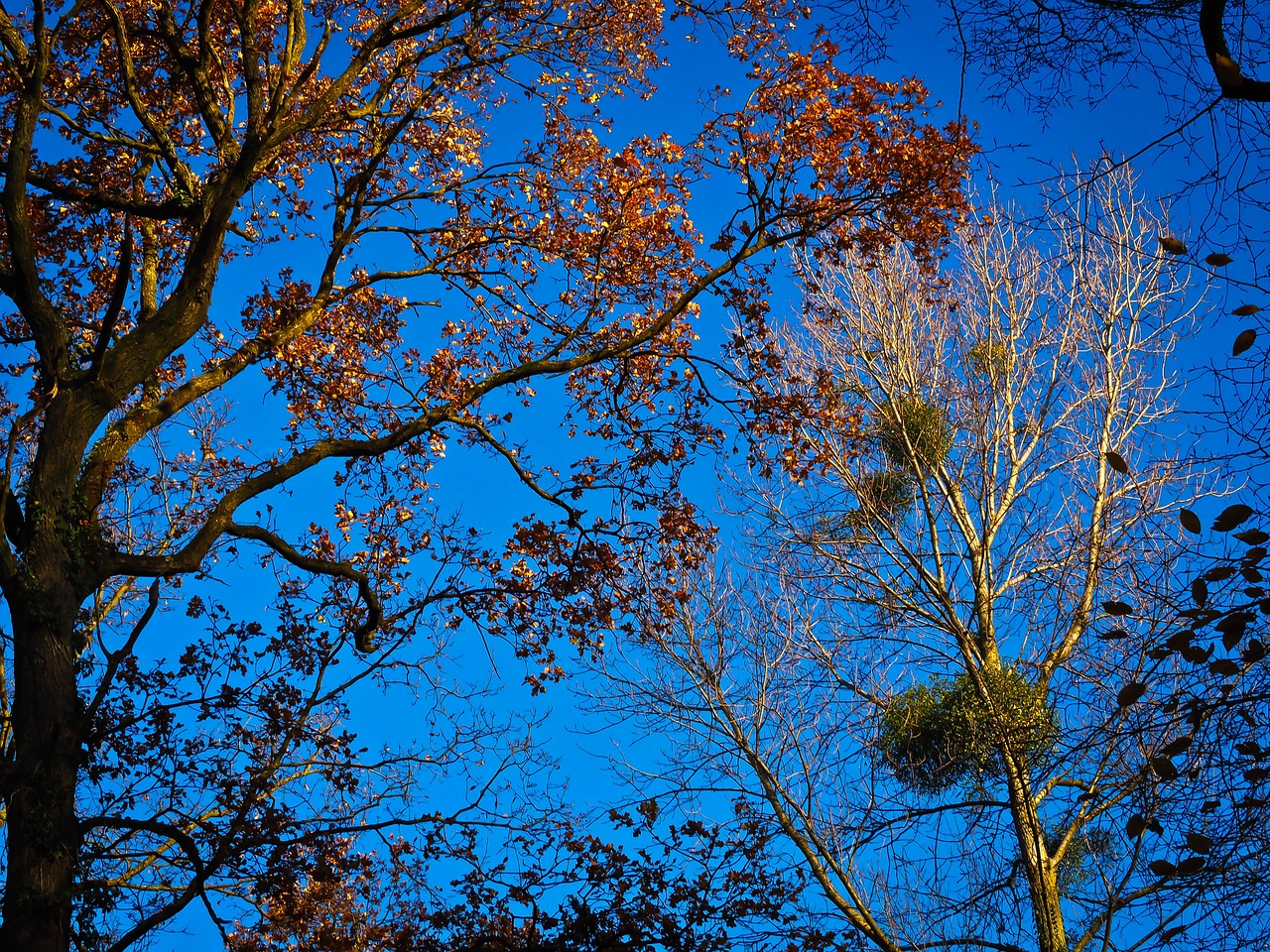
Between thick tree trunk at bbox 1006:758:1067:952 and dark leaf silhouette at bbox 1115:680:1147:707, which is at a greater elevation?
thick tree trunk at bbox 1006:758:1067:952

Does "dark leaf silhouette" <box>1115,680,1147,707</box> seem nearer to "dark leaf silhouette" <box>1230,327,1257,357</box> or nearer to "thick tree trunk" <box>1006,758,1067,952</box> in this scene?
"dark leaf silhouette" <box>1230,327,1257,357</box>

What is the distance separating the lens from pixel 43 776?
4.19m

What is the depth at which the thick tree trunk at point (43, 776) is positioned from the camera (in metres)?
4.05

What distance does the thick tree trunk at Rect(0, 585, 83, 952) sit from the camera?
405 centimetres

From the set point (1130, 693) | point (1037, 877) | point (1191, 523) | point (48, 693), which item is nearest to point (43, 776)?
point (48, 693)

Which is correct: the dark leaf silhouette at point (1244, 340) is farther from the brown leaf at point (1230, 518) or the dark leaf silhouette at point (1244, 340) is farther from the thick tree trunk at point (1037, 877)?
the thick tree trunk at point (1037, 877)

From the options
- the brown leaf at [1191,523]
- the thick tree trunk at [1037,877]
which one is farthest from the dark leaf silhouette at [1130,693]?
the thick tree trunk at [1037,877]

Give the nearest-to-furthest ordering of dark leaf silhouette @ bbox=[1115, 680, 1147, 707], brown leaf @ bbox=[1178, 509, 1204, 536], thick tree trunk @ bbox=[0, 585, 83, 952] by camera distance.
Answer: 1. brown leaf @ bbox=[1178, 509, 1204, 536]
2. dark leaf silhouette @ bbox=[1115, 680, 1147, 707]
3. thick tree trunk @ bbox=[0, 585, 83, 952]

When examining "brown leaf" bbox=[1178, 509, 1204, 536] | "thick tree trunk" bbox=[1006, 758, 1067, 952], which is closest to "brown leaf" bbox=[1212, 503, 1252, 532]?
"brown leaf" bbox=[1178, 509, 1204, 536]

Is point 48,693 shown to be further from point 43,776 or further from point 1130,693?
point 1130,693

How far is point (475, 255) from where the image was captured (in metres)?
7.16

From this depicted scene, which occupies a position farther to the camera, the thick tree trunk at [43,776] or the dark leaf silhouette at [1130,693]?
the thick tree trunk at [43,776]

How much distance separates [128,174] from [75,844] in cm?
459

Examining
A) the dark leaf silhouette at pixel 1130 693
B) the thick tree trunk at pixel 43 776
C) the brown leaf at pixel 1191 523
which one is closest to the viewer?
the brown leaf at pixel 1191 523
